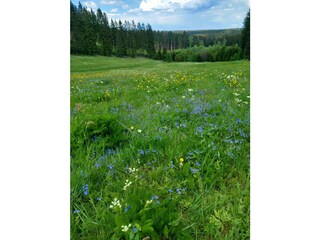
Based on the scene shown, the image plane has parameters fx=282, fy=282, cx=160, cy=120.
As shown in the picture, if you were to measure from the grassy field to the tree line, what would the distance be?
91 millimetres

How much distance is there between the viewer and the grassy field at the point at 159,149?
183cm

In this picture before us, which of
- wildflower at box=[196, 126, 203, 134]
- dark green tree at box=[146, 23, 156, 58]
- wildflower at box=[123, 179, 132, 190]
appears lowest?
wildflower at box=[123, 179, 132, 190]

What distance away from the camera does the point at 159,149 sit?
2.25 m

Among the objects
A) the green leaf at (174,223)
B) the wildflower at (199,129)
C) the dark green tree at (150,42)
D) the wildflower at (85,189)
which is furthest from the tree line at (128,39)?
Answer: the green leaf at (174,223)

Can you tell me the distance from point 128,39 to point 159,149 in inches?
39.5

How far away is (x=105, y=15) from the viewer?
7.74 feet

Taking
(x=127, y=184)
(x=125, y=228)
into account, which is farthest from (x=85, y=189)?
(x=125, y=228)

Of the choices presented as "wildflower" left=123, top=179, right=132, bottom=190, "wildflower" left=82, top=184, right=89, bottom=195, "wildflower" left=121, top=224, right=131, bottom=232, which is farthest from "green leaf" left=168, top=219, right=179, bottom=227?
"wildflower" left=82, top=184, right=89, bottom=195

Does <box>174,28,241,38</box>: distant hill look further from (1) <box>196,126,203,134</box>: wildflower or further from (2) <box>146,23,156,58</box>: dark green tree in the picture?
(1) <box>196,126,203,134</box>: wildflower

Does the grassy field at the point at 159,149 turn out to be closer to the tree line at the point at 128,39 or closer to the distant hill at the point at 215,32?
the tree line at the point at 128,39

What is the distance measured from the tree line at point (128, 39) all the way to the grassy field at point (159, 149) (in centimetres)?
9

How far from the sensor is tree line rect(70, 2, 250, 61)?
2324mm
